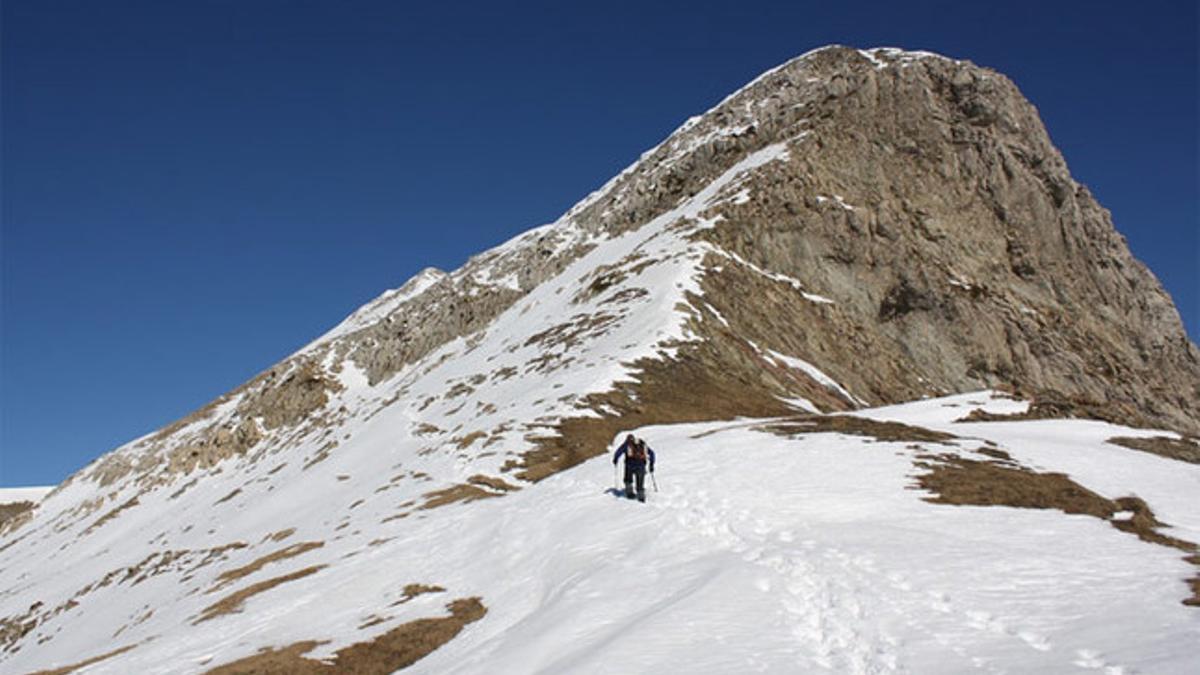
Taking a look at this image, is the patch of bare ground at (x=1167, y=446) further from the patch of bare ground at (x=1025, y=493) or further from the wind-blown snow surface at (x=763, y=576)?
the patch of bare ground at (x=1025, y=493)

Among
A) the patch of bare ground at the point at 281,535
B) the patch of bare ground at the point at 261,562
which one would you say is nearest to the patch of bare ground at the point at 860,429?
the patch of bare ground at the point at 261,562

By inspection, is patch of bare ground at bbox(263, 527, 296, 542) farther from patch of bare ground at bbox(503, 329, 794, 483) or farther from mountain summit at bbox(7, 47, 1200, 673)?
patch of bare ground at bbox(503, 329, 794, 483)

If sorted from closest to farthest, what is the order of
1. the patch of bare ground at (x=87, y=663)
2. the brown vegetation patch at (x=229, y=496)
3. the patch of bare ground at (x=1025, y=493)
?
the patch of bare ground at (x=1025, y=493) < the patch of bare ground at (x=87, y=663) < the brown vegetation patch at (x=229, y=496)

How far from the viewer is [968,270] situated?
8275 centimetres

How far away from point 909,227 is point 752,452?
65.0m

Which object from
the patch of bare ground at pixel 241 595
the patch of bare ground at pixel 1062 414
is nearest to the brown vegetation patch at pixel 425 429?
the patch of bare ground at pixel 241 595

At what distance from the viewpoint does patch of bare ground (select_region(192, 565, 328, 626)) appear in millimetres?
24094

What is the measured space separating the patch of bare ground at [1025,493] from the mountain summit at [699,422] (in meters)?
0.17

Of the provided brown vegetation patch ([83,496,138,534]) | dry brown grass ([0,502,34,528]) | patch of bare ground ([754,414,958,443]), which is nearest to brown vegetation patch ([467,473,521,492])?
patch of bare ground ([754,414,958,443])

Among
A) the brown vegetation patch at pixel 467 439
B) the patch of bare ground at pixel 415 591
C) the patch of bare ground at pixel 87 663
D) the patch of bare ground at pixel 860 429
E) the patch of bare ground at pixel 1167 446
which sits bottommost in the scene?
the patch of bare ground at pixel 87 663

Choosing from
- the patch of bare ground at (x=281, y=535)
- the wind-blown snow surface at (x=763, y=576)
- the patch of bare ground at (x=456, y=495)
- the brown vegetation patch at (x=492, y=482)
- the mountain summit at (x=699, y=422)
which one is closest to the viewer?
the wind-blown snow surface at (x=763, y=576)

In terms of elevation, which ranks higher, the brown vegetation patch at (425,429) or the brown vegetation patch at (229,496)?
the brown vegetation patch at (425,429)

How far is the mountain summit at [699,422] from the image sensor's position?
1727cm

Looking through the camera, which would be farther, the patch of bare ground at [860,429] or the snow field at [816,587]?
the patch of bare ground at [860,429]
